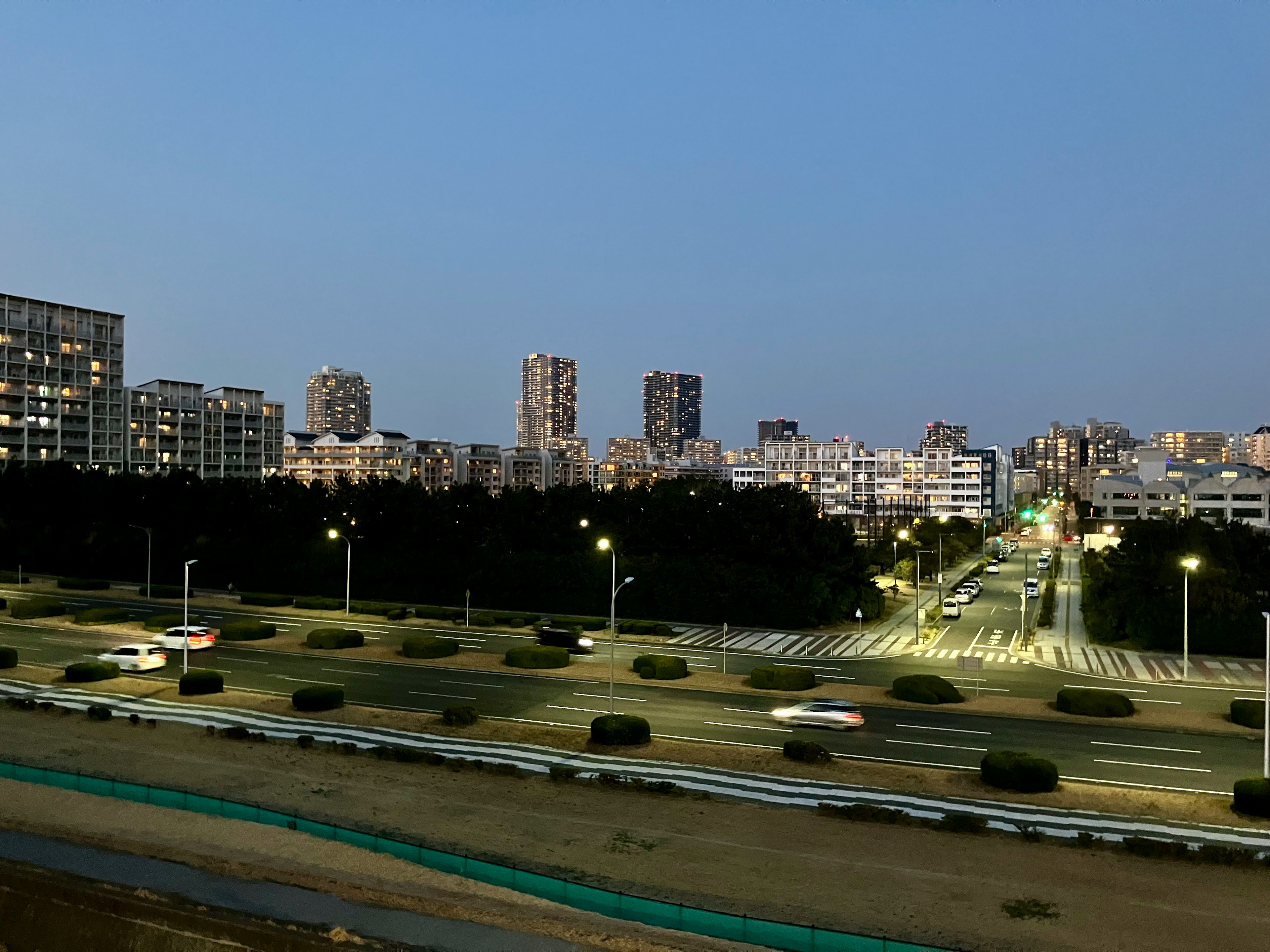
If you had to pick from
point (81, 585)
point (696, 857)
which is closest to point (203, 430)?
point (81, 585)

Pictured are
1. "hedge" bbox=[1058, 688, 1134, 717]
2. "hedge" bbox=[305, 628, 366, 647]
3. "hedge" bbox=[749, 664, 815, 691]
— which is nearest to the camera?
"hedge" bbox=[1058, 688, 1134, 717]

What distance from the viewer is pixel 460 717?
3020cm

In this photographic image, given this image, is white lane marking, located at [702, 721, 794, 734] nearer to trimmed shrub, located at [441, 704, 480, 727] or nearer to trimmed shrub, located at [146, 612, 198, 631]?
trimmed shrub, located at [441, 704, 480, 727]

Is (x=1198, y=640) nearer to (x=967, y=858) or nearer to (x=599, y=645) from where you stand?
(x=599, y=645)

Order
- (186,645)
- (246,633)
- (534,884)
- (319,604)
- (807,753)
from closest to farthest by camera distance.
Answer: (534,884), (807,753), (186,645), (246,633), (319,604)

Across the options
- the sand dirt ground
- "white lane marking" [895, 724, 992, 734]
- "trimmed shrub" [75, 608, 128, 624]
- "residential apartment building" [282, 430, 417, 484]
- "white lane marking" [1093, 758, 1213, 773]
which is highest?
"residential apartment building" [282, 430, 417, 484]

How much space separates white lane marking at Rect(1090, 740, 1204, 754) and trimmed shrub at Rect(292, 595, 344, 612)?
45.2 m

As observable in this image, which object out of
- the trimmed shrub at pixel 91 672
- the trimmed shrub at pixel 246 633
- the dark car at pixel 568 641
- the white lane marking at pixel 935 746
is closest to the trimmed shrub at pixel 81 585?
the trimmed shrub at pixel 246 633

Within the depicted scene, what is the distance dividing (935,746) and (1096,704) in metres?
7.65

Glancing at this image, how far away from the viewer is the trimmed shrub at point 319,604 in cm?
5800

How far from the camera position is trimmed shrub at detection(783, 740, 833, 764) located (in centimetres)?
2588

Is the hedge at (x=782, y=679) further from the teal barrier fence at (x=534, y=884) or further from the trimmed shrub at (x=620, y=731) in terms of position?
the teal barrier fence at (x=534, y=884)

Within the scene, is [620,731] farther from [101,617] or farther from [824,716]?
[101,617]

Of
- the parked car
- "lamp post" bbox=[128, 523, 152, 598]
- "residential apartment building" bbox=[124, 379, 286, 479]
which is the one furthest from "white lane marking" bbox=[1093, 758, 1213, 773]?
"residential apartment building" bbox=[124, 379, 286, 479]
